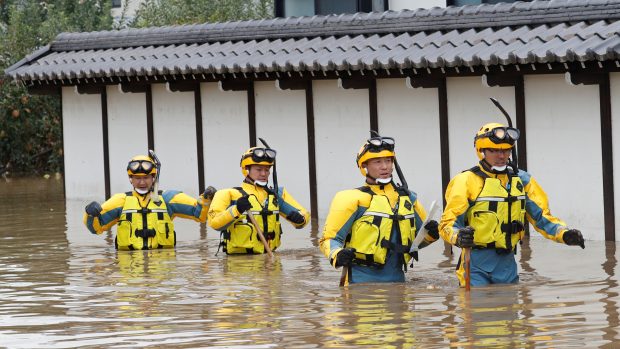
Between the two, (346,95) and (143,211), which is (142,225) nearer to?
(143,211)

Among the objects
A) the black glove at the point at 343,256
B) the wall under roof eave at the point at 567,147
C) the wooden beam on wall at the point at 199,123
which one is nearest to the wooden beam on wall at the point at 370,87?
the wall under roof eave at the point at 567,147

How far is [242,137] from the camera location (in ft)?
76.4

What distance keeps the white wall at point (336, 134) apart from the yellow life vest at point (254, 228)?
456 centimetres

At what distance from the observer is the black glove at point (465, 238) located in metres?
12.1

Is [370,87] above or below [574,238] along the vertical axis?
above

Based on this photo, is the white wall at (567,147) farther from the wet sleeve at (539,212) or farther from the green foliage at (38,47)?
the green foliage at (38,47)

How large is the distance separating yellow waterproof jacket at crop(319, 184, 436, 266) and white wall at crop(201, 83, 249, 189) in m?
10.3

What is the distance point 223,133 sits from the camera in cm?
2362

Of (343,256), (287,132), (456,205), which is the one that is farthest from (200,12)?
(456,205)

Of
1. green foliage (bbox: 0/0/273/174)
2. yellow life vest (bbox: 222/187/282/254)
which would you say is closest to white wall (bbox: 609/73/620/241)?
yellow life vest (bbox: 222/187/282/254)

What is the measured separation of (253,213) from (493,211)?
14.8 ft

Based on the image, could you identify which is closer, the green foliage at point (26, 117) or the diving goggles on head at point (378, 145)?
the diving goggles on head at point (378, 145)

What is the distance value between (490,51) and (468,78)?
1459mm

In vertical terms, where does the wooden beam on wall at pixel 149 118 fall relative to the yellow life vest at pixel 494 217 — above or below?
above
